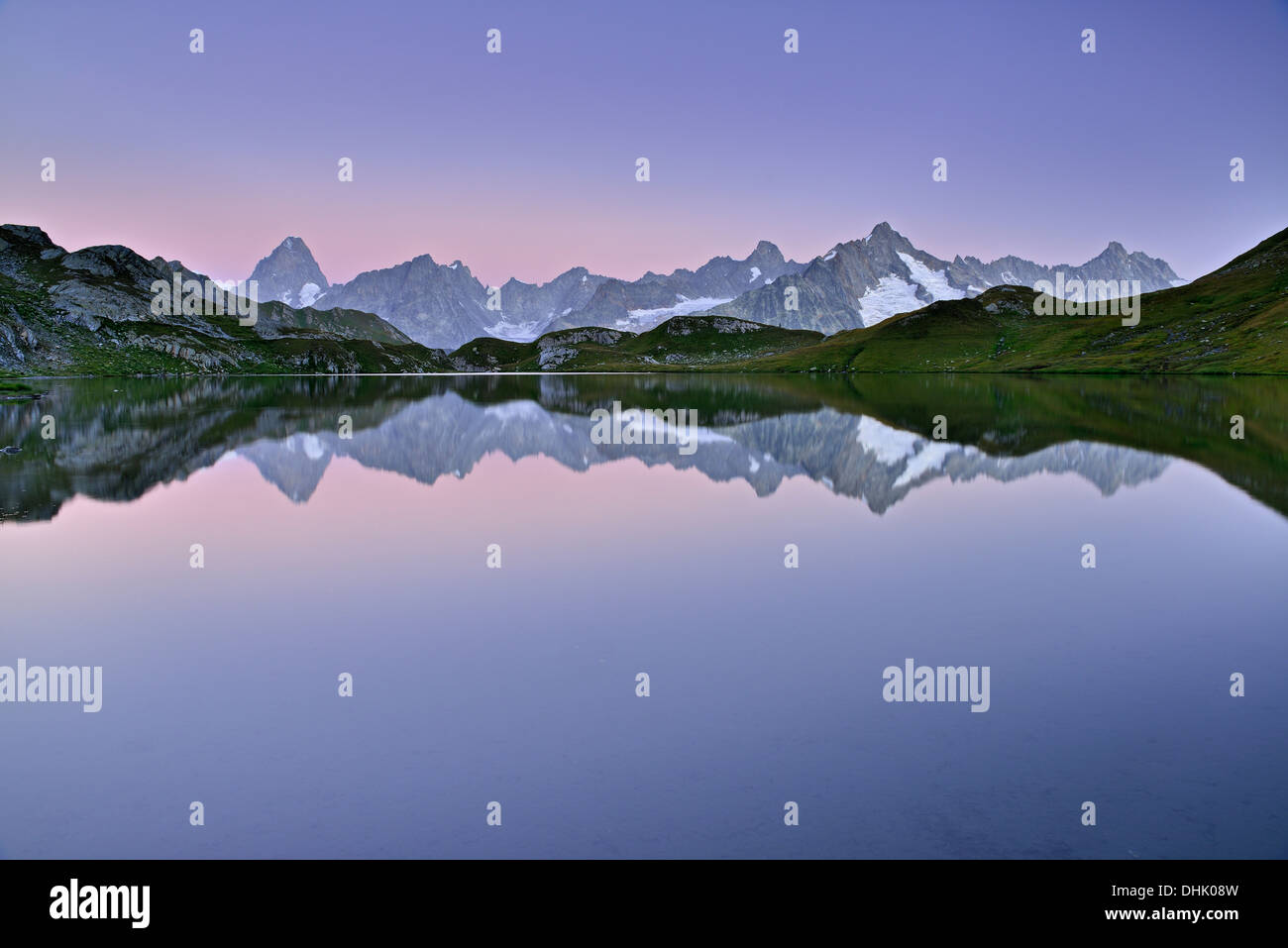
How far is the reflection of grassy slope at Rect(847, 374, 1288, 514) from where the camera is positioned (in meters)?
52.9

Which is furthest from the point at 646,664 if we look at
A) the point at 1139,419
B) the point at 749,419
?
the point at 1139,419

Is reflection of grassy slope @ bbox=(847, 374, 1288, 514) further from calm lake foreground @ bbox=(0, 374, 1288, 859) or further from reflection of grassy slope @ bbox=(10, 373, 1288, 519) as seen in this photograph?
calm lake foreground @ bbox=(0, 374, 1288, 859)

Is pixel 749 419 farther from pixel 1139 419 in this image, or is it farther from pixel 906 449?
pixel 1139 419

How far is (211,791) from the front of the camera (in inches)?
533

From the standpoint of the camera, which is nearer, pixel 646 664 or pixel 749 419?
pixel 646 664

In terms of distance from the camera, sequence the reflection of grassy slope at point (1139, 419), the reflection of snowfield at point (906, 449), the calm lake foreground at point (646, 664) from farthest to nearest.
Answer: the reflection of grassy slope at point (1139, 419) < the reflection of snowfield at point (906, 449) < the calm lake foreground at point (646, 664)

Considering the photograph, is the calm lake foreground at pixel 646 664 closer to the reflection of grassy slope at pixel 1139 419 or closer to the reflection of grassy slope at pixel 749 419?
the reflection of grassy slope at pixel 749 419

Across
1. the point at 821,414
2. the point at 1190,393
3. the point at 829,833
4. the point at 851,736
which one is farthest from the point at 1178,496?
the point at 1190,393

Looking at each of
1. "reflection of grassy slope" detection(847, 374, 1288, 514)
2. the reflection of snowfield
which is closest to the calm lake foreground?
the reflection of snowfield

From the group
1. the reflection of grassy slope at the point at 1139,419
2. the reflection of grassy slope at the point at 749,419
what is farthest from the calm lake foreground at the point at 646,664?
the reflection of grassy slope at the point at 1139,419

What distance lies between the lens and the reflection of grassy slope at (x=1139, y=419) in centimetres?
5288

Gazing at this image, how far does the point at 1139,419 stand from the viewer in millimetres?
81875

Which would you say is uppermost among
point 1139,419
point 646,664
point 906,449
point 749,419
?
point 749,419
